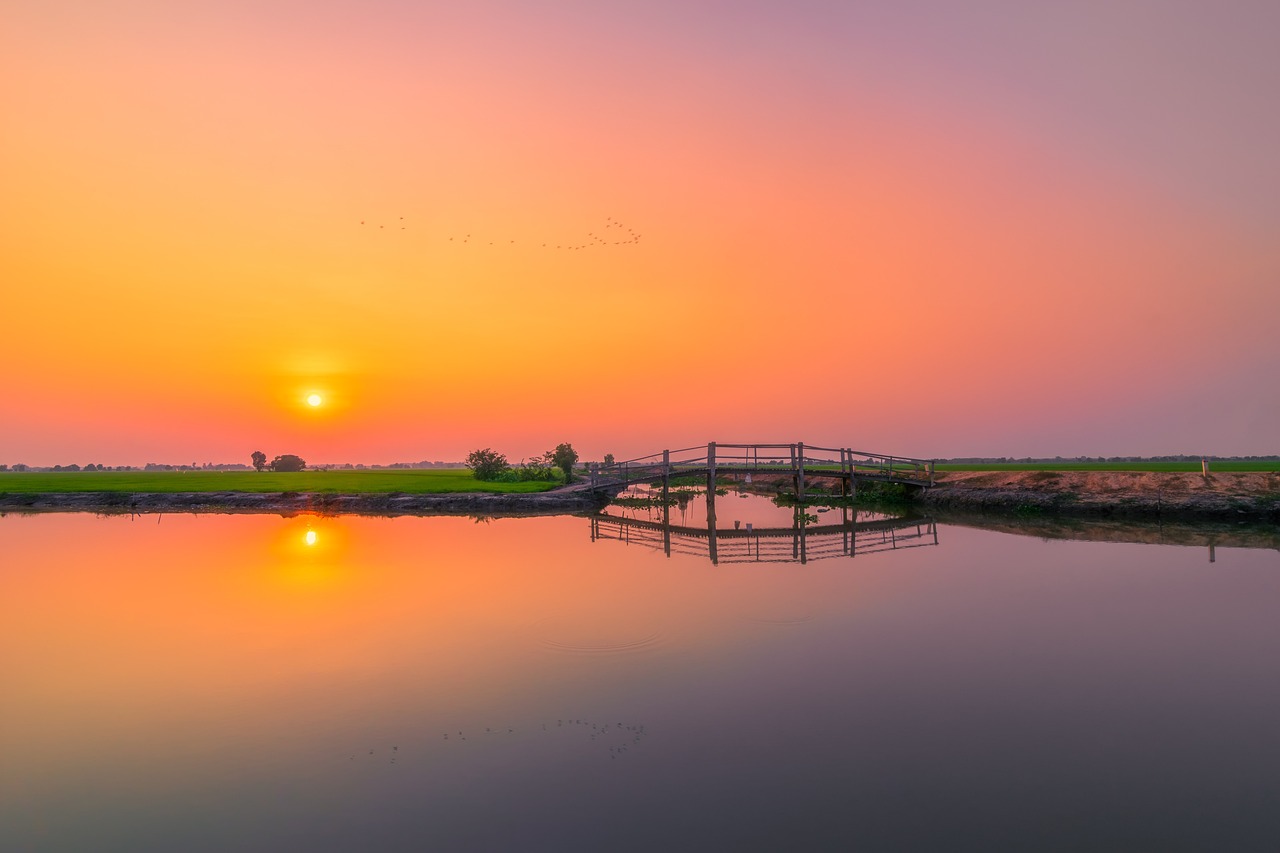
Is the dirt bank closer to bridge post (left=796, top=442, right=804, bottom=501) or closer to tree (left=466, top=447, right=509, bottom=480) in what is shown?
bridge post (left=796, top=442, right=804, bottom=501)

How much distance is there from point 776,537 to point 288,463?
82707 mm

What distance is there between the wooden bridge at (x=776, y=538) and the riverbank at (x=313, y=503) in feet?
22.6

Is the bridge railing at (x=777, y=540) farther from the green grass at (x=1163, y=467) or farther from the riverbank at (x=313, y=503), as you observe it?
the green grass at (x=1163, y=467)

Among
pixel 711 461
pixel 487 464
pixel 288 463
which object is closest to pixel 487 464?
pixel 487 464

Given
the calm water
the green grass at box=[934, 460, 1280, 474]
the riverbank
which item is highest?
the green grass at box=[934, 460, 1280, 474]

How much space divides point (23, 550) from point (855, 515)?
39451 mm

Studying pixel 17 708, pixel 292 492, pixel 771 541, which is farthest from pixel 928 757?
pixel 292 492

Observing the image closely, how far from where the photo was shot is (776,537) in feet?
93.1

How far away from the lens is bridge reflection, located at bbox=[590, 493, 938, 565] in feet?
79.2

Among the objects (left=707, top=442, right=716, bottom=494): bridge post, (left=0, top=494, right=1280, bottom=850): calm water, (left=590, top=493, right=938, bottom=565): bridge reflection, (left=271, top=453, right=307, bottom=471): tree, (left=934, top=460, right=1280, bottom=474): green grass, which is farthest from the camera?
(left=271, top=453, right=307, bottom=471): tree

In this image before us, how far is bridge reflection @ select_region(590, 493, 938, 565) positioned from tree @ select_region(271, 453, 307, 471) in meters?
70.3

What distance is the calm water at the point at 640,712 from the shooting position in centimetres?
594

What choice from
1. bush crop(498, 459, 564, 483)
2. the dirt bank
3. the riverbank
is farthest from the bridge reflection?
bush crop(498, 459, 564, 483)

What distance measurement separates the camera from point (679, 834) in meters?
5.70
